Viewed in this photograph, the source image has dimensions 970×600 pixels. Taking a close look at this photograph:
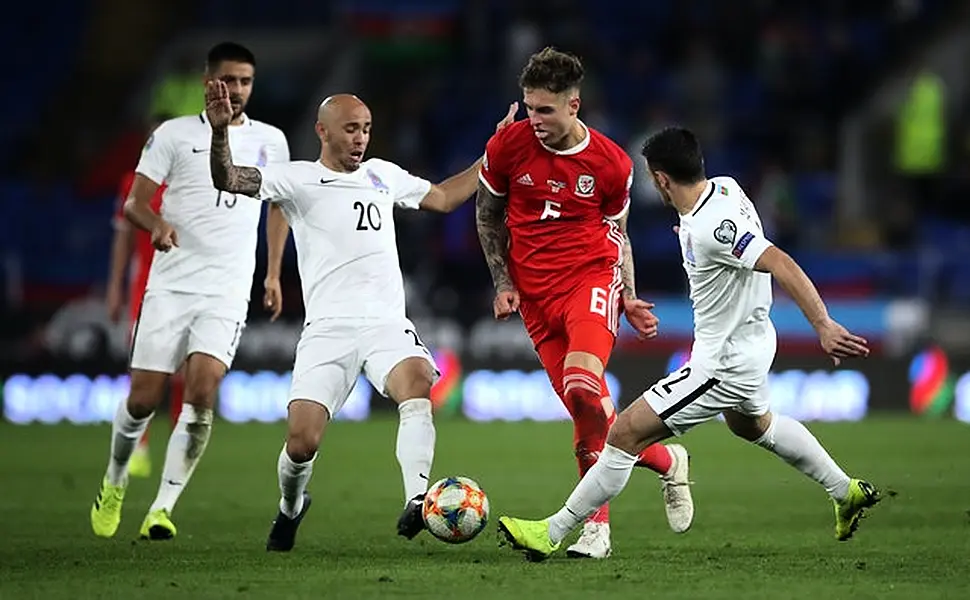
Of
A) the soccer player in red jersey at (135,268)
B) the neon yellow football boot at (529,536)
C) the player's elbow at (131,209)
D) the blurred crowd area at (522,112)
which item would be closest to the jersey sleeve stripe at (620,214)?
the neon yellow football boot at (529,536)

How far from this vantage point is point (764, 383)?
8578 millimetres

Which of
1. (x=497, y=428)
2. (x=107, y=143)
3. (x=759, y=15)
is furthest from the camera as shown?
(x=107, y=143)

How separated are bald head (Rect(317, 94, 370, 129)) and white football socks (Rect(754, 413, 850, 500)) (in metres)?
2.46

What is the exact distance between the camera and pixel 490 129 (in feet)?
83.2

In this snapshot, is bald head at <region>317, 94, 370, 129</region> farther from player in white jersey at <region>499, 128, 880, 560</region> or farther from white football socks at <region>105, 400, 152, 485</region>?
white football socks at <region>105, 400, 152, 485</region>

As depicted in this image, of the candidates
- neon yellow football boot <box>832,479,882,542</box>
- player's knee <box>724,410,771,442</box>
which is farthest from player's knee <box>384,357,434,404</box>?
neon yellow football boot <box>832,479,882,542</box>

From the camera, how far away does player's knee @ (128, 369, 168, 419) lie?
33.2 ft

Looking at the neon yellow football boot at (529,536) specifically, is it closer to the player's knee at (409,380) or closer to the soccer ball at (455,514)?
the soccer ball at (455,514)

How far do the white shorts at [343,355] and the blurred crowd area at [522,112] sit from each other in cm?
1153

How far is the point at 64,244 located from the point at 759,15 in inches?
394

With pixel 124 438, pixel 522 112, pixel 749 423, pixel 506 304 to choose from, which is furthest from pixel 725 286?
pixel 522 112

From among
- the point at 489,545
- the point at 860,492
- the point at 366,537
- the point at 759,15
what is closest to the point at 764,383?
the point at 860,492

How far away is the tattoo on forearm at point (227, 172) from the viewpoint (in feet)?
28.6

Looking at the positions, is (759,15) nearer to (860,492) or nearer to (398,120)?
(398,120)
